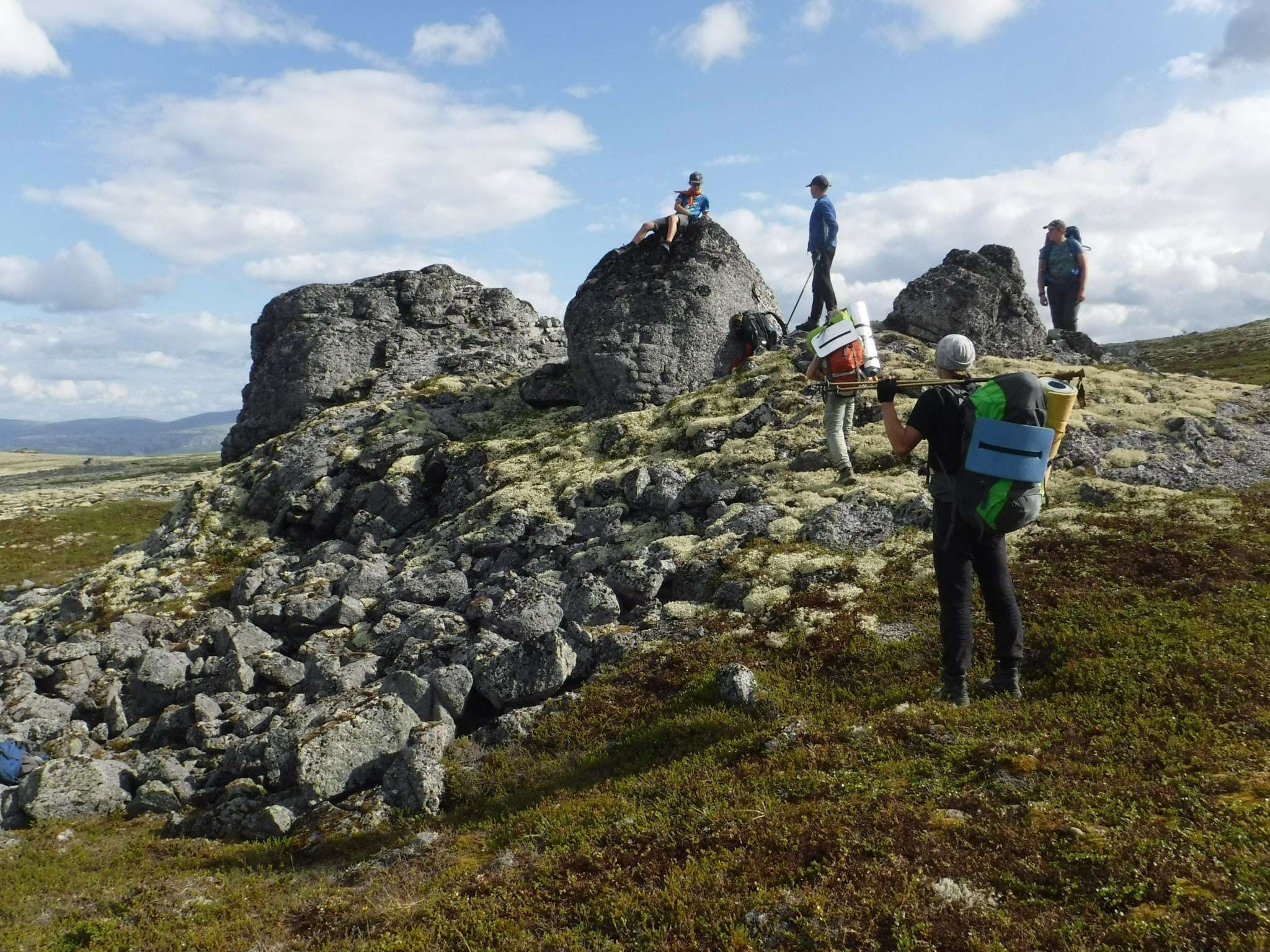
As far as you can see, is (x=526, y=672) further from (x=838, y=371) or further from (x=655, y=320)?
(x=655, y=320)

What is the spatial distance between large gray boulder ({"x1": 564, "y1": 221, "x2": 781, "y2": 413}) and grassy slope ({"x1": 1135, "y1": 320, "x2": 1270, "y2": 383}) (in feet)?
79.0

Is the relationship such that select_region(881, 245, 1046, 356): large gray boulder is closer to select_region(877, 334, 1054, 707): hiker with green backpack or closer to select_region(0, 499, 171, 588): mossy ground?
select_region(877, 334, 1054, 707): hiker with green backpack

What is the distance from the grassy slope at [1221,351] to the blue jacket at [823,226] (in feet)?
69.9

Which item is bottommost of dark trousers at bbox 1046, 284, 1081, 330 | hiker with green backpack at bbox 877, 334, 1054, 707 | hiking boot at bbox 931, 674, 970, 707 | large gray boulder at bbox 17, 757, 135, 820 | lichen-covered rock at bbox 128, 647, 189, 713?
large gray boulder at bbox 17, 757, 135, 820

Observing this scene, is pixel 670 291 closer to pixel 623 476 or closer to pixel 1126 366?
pixel 623 476

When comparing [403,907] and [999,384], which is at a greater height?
[999,384]

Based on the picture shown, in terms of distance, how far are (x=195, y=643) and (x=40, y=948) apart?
12139 millimetres

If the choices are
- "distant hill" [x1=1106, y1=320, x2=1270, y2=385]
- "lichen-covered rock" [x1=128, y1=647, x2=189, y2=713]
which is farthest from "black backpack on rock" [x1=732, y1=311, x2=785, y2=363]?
"lichen-covered rock" [x1=128, y1=647, x2=189, y2=713]

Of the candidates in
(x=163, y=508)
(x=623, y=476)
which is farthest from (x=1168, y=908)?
(x=163, y=508)

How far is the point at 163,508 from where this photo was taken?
7256 cm

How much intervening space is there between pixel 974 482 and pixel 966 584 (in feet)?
4.72

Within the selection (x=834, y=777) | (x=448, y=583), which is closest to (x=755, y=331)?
(x=448, y=583)

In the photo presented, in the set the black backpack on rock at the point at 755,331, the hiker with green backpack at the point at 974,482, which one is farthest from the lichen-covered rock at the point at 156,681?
the black backpack on rock at the point at 755,331

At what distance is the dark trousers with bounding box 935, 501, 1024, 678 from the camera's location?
9656mm
